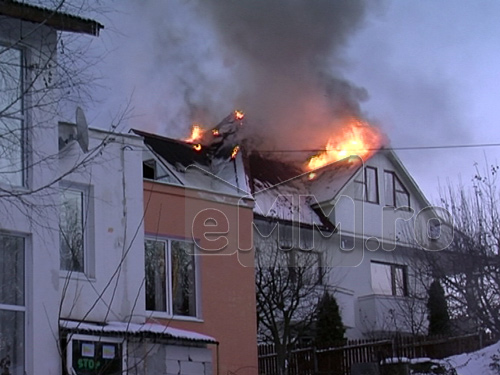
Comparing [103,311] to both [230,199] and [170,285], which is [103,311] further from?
[230,199]

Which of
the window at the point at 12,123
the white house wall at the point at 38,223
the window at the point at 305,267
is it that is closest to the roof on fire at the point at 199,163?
the window at the point at 305,267

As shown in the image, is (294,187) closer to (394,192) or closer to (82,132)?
(394,192)

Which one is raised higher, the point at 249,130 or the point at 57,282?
the point at 249,130

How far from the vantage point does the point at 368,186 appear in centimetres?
3073

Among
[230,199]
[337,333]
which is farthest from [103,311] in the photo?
[337,333]

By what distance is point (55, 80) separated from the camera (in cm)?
1119

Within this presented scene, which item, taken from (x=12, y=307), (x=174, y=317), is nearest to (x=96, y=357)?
(x=12, y=307)

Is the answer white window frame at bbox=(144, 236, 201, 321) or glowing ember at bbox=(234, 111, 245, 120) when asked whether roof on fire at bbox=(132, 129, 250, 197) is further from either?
white window frame at bbox=(144, 236, 201, 321)

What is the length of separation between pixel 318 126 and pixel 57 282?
19339 mm

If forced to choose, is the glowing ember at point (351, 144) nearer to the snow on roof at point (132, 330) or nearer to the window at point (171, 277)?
the window at point (171, 277)

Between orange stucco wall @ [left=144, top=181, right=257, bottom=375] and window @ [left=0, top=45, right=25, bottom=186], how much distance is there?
390 centimetres

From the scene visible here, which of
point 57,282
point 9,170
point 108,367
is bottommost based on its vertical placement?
point 108,367

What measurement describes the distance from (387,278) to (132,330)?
1812cm

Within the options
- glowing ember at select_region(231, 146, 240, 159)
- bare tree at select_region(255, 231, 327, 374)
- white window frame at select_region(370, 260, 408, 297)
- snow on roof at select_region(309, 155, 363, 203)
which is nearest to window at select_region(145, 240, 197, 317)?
bare tree at select_region(255, 231, 327, 374)
